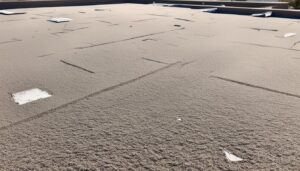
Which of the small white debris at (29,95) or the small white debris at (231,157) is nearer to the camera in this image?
the small white debris at (231,157)

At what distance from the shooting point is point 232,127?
8.38 ft

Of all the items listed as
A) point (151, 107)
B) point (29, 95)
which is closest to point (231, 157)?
point (151, 107)

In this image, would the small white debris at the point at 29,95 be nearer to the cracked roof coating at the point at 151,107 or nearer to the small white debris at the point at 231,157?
the cracked roof coating at the point at 151,107

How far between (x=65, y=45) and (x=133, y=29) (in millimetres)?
2788

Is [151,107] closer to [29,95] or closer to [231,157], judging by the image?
[231,157]

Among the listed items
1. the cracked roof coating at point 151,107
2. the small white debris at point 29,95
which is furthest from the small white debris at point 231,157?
the small white debris at point 29,95

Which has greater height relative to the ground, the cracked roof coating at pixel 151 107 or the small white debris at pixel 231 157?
the cracked roof coating at pixel 151 107

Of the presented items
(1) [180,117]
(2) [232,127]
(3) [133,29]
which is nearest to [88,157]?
(1) [180,117]

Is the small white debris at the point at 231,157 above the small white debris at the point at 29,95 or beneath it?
beneath

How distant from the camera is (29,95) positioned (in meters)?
3.28

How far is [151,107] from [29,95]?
61.2 inches

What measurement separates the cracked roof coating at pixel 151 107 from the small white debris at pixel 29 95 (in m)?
0.10

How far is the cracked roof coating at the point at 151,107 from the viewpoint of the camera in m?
2.13

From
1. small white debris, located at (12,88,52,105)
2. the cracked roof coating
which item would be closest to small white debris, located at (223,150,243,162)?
the cracked roof coating
